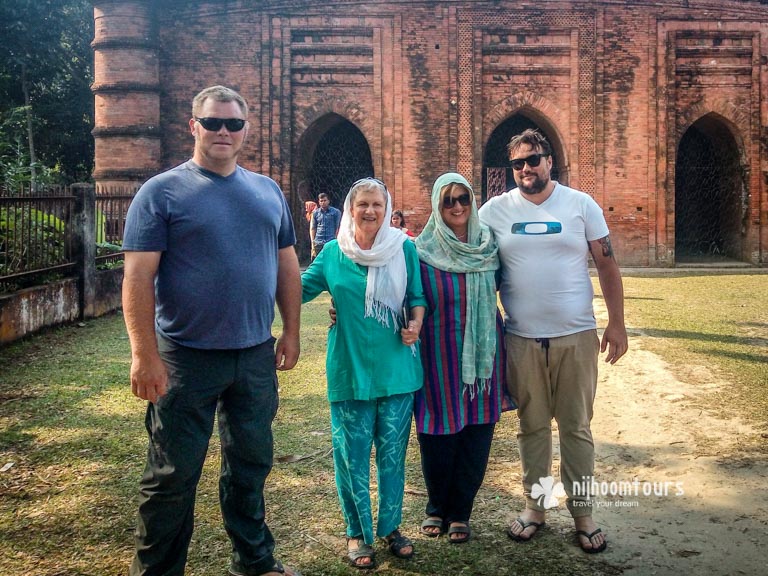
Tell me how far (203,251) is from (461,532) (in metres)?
1.61

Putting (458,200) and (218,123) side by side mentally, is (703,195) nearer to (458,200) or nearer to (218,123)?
(458,200)

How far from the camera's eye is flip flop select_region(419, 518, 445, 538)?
3.05 m

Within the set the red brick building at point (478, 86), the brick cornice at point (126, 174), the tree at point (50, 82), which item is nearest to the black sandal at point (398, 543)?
the red brick building at point (478, 86)

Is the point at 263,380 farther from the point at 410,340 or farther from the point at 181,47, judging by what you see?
the point at 181,47

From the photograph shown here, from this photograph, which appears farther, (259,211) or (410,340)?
(410,340)

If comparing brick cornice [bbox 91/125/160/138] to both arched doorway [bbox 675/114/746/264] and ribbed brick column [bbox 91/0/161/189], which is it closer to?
ribbed brick column [bbox 91/0/161/189]

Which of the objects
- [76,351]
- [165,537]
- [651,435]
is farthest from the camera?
[76,351]

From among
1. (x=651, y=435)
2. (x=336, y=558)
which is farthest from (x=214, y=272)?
(x=651, y=435)

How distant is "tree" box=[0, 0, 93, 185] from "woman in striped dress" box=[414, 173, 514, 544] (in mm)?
20543

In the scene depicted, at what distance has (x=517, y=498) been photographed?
346cm

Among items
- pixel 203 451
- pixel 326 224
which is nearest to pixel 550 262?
pixel 203 451

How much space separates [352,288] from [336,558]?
110 centimetres

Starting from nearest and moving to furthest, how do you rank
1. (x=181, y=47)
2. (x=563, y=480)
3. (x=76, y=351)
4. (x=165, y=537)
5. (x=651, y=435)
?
(x=165, y=537) < (x=563, y=480) < (x=651, y=435) < (x=76, y=351) < (x=181, y=47)

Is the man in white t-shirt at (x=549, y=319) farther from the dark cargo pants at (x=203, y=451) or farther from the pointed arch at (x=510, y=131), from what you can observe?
the pointed arch at (x=510, y=131)
